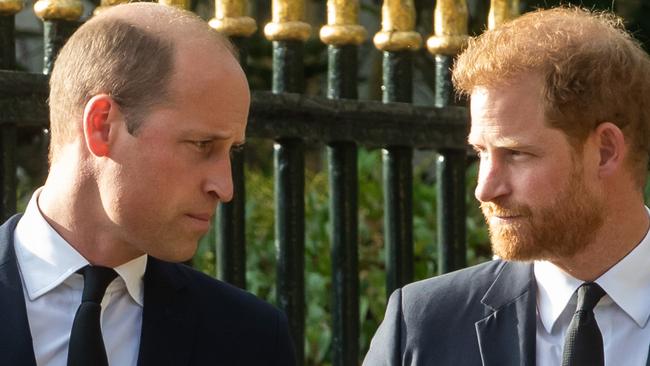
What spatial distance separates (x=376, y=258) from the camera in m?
6.17

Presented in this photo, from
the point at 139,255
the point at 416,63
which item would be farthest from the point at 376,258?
the point at 139,255

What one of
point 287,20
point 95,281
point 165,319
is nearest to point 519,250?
point 165,319

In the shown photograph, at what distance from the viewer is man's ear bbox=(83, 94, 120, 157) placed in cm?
359

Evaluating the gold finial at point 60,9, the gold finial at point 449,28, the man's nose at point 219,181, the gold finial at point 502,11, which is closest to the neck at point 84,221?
the man's nose at point 219,181

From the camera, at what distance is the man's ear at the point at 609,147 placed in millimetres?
3930

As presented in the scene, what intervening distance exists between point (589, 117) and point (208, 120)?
0.96m

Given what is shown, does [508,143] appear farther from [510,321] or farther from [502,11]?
[502,11]

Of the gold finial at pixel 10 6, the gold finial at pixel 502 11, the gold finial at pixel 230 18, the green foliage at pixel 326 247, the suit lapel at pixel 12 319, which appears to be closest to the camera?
the suit lapel at pixel 12 319

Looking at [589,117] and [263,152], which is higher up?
[589,117]

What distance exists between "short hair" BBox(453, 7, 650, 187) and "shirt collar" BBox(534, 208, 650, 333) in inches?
9.7

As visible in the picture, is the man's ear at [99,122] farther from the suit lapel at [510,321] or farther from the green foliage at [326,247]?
the green foliage at [326,247]

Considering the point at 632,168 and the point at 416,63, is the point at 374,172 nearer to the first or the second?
the point at 416,63

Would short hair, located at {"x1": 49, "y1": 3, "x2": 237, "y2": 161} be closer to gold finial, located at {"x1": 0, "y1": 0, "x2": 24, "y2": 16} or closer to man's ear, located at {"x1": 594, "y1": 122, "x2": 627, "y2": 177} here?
gold finial, located at {"x1": 0, "y1": 0, "x2": 24, "y2": 16}

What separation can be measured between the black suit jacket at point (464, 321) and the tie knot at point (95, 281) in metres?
0.75
